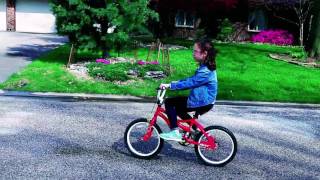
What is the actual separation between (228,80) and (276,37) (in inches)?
661

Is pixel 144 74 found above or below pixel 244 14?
below

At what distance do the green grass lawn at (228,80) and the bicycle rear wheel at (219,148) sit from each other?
6.15 meters

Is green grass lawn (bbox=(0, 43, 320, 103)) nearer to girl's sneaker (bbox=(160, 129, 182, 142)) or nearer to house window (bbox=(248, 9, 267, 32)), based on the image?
girl's sneaker (bbox=(160, 129, 182, 142))

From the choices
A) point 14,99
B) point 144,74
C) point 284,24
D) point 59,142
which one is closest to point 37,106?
point 14,99

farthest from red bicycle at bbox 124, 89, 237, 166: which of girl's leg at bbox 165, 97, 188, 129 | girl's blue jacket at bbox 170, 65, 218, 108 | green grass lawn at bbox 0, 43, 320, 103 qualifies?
green grass lawn at bbox 0, 43, 320, 103

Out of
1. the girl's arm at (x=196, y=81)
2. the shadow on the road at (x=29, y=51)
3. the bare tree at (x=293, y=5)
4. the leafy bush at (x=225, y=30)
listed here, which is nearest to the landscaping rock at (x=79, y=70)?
the shadow on the road at (x=29, y=51)

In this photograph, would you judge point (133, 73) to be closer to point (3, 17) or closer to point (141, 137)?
point (141, 137)

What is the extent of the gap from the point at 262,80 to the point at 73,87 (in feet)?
21.0

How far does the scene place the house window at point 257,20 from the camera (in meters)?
35.0

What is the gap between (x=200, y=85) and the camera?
7.07 meters

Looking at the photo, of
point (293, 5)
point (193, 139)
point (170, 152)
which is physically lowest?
point (170, 152)

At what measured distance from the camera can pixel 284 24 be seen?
3362 cm

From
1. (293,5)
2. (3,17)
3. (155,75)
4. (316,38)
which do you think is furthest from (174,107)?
(3,17)

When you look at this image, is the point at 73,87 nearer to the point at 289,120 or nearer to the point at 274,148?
the point at 289,120
